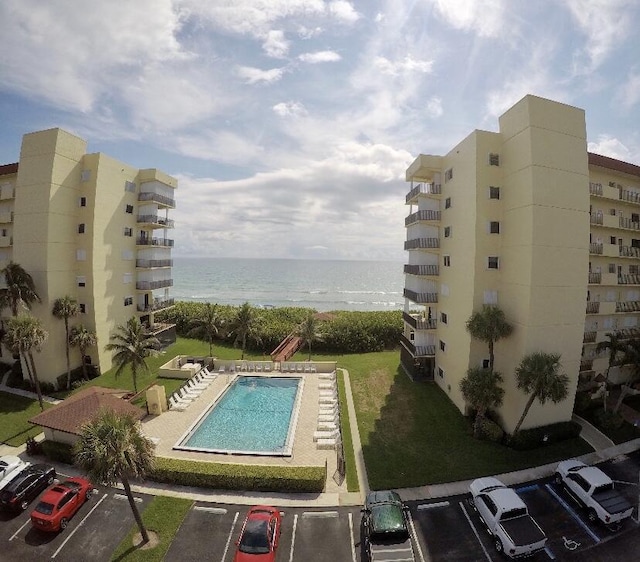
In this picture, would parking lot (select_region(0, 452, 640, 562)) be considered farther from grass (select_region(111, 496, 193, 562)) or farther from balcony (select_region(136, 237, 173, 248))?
balcony (select_region(136, 237, 173, 248))

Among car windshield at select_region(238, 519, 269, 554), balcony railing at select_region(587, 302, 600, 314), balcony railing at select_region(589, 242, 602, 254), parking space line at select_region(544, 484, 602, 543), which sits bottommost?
parking space line at select_region(544, 484, 602, 543)

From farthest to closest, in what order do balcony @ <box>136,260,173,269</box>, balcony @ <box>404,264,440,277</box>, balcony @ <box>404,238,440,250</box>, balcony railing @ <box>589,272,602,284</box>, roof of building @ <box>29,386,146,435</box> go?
balcony @ <box>136,260,173,269</box>
balcony @ <box>404,264,440,277</box>
balcony @ <box>404,238,440,250</box>
balcony railing @ <box>589,272,602,284</box>
roof of building @ <box>29,386,146,435</box>

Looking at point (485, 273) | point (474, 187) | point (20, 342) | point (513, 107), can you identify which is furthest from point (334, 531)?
point (513, 107)

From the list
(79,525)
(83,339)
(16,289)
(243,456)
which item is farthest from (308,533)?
(16,289)

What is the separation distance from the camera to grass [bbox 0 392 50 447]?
2638 centimetres

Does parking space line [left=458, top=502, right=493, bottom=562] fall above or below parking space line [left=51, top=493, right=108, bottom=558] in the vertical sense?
below

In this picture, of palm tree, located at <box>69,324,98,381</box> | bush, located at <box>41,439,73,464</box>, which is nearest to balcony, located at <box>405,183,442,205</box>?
bush, located at <box>41,439,73,464</box>

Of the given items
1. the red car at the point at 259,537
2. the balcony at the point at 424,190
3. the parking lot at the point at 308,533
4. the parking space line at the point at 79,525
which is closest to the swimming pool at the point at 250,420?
the parking space line at the point at 79,525

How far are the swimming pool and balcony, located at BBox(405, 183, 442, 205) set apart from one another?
2350 cm

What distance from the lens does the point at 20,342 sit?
29391 mm

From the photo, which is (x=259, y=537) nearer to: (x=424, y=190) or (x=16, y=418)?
(x=16, y=418)

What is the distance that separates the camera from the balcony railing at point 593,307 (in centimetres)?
3200

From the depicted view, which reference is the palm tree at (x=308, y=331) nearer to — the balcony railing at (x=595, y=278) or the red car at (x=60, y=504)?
the red car at (x=60, y=504)

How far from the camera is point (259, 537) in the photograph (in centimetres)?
1611
